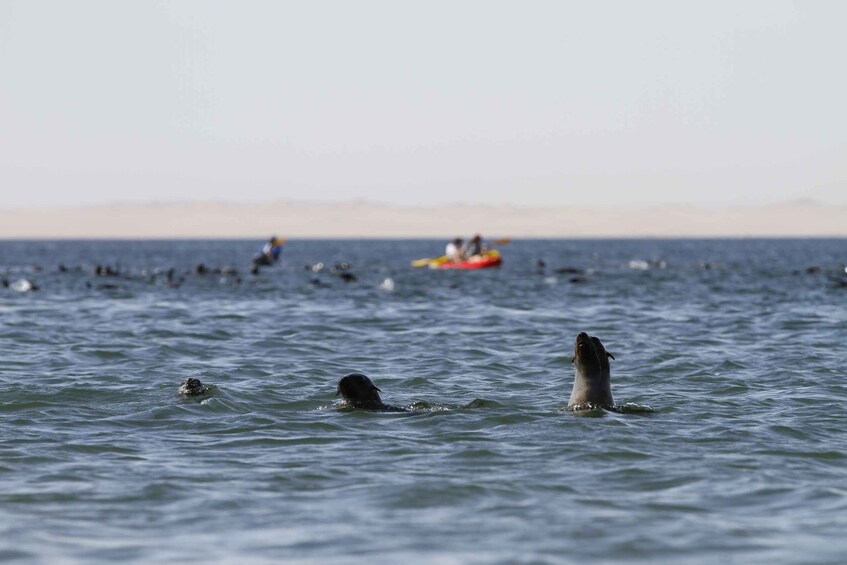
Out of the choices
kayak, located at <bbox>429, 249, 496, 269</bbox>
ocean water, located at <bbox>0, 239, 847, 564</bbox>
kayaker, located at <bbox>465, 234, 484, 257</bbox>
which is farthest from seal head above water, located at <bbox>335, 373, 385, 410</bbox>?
kayaker, located at <bbox>465, 234, 484, 257</bbox>

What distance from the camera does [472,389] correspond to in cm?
1655

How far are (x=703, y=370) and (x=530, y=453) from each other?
746 cm

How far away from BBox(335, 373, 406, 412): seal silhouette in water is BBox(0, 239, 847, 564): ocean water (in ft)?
0.63

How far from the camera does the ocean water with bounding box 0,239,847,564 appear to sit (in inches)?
336

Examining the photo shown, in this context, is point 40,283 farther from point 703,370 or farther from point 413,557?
point 413,557

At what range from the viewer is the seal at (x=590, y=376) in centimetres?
1370

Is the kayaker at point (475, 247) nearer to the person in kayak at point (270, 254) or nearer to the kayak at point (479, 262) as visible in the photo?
the kayak at point (479, 262)

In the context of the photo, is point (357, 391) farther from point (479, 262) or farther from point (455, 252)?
point (455, 252)

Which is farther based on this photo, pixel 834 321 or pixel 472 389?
pixel 834 321

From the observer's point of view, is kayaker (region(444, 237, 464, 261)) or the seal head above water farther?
kayaker (region(444, 237, 464, 261))

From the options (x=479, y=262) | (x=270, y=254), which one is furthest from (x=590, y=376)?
(x=270, y=254)

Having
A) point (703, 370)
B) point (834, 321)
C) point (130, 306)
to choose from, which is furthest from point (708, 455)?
point (130, 306)

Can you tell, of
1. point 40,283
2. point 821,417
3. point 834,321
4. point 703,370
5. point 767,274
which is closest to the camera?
point 821,417

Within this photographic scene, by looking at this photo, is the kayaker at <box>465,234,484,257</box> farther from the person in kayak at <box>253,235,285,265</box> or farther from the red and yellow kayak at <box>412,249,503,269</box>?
the person in kayak at <box>253,235,285,265</box>
